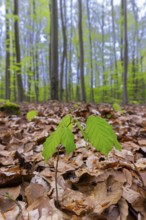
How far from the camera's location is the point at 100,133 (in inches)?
30.3

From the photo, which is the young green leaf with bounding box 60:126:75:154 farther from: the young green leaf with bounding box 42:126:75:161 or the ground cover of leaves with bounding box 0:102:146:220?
the ground cover of leaves with bounding box 0:102:146:220

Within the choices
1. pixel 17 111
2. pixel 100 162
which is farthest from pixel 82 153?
pixel 17 111

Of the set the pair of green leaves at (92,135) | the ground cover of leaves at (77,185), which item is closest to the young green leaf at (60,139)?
the pair of green leaves at (92,135)

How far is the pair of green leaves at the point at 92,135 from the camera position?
2.49 ft

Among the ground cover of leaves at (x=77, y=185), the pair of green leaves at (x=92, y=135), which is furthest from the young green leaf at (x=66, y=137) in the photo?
the ground cover of leaves at (x=77, y=185)

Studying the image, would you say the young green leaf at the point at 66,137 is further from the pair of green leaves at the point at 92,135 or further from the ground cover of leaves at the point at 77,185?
the ground cover of leaves at the point at 77,185

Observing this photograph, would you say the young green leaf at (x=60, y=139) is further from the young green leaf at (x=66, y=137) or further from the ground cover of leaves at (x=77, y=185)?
the ground cover of leaves at (x=77, y=185)

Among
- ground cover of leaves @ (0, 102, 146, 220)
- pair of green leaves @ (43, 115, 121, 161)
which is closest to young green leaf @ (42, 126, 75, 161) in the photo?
pair of green leaves @ (43, 115, 121, 161)

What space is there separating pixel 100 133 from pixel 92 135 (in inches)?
1.0

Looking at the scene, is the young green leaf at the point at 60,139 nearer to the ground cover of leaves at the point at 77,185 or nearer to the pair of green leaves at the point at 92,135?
the pair of green leaves at the point at 92,135

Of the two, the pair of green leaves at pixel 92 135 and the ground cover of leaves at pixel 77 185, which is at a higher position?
the pair of green leaves at pixel 92 135

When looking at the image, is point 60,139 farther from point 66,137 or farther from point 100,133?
point 100,133

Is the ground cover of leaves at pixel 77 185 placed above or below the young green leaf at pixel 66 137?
below

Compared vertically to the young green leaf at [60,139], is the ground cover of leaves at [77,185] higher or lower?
lower
